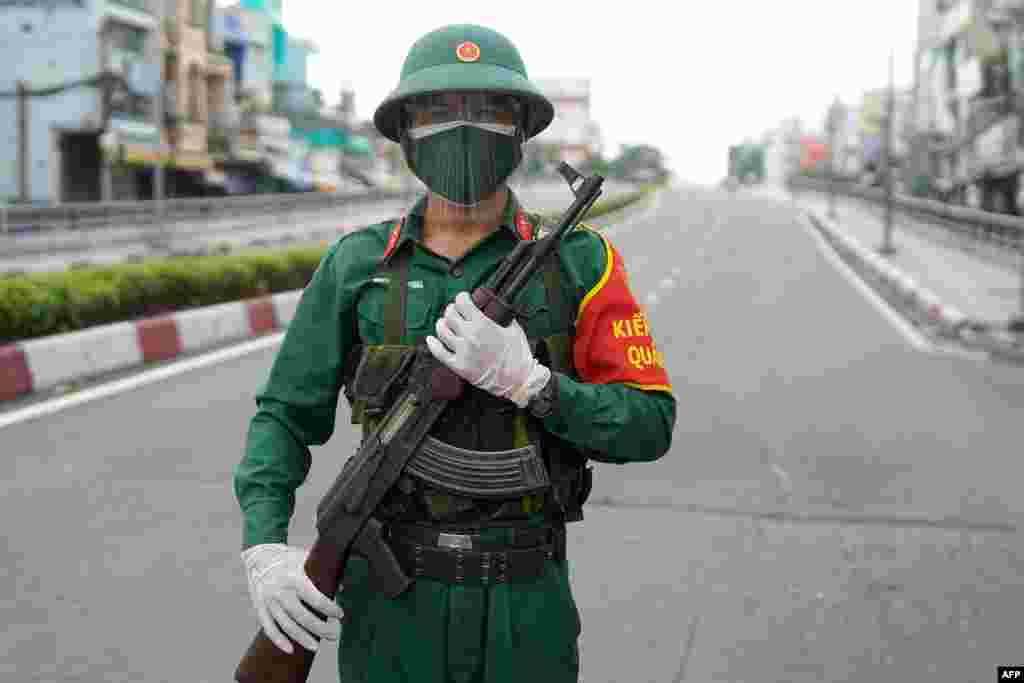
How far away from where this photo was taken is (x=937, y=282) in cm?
2509

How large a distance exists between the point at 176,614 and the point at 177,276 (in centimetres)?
895

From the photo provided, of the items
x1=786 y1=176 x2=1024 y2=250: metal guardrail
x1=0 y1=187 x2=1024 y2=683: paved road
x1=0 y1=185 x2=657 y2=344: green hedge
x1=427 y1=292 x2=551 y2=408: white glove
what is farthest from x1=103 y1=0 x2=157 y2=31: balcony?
x1=427 y1=292 x2=551 y2=408: white glove

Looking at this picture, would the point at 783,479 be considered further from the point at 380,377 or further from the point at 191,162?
the point at 191,162

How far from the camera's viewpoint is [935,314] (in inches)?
731

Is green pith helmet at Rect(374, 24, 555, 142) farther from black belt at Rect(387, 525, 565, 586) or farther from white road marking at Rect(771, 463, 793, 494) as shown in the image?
white road marking at Rect(771, 463, 793, 494)

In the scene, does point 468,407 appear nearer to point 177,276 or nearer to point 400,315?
point 400,315

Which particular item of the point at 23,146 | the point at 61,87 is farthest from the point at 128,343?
the point at 61,87

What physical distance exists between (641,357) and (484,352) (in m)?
0.38

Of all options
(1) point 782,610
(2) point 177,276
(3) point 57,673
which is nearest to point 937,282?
(2) point 177,276

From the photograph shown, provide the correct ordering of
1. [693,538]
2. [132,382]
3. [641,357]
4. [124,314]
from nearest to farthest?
[641,357] < [693,538] < [132,382] < [124,314]

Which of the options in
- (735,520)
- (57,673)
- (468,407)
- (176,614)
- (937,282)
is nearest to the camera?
(468,407)

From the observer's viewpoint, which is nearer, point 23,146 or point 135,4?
point 23,146

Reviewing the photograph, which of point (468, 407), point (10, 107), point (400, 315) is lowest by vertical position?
point (468, 407)

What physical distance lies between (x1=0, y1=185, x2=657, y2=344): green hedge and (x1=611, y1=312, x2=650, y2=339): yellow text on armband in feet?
17.5
